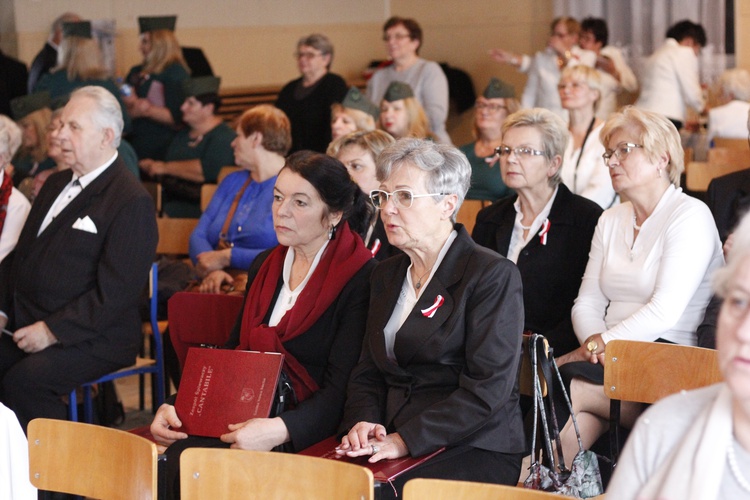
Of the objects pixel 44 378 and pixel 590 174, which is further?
pixel 590 174

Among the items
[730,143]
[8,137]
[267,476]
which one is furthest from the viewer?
[730,143]

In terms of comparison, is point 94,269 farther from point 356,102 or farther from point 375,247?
point 356,102

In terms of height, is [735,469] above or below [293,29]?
below

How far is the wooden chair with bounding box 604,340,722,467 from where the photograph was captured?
278 cm

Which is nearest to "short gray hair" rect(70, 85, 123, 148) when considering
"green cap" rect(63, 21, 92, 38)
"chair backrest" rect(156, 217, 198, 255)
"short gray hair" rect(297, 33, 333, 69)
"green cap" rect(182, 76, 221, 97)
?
"chair backrest" rect(156, 217, 198, 255)

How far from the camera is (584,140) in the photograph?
544cm

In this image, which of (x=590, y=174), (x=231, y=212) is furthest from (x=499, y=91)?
(x=231, y=212)

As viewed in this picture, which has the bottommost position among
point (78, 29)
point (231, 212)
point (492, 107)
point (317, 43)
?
point (231, 212)

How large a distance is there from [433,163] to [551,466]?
912 millimetres

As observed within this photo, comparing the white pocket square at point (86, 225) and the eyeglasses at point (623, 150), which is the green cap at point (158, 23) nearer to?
the white pocket square at point (86, 225)

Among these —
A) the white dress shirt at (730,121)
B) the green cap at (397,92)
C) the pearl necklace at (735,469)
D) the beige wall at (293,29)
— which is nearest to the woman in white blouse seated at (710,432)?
the pearl necklace at (735,469)

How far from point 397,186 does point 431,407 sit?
2.10 ft

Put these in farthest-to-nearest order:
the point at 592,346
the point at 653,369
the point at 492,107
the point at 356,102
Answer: the point at 356,102
the point at 492,107
the point at 592,346
the point at 653,369

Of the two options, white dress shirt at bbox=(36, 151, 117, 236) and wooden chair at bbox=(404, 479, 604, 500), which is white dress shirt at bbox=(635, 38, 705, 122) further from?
wooden chair at bbox=(404, 479, 604, 500)
